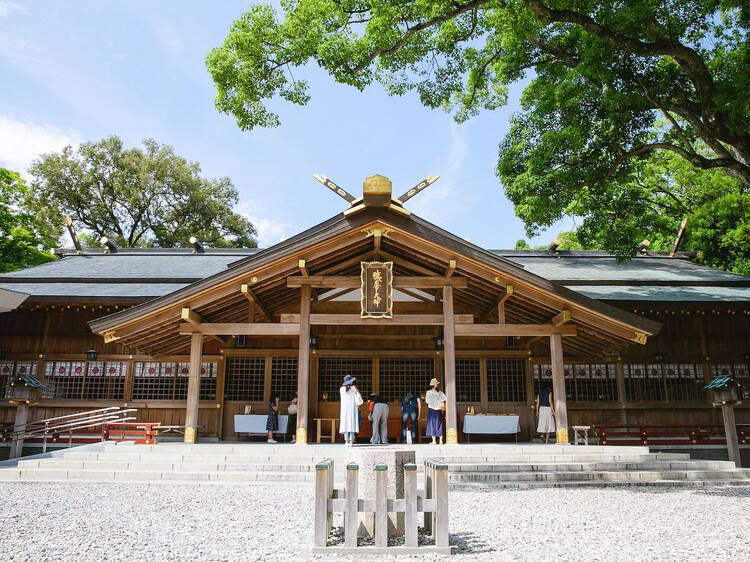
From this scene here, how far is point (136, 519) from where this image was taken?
19.7 feet

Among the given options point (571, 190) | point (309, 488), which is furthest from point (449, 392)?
point (571, 190)

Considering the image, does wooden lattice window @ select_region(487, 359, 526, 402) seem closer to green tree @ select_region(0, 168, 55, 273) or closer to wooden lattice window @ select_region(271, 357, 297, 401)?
wooden lattice window @ select_region(271, 357, 297, 401)

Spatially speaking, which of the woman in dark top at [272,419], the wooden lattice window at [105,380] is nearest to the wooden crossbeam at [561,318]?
the woman in dark top at [272,419]

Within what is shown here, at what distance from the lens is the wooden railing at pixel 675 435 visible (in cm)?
1309

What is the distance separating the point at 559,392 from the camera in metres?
11.3

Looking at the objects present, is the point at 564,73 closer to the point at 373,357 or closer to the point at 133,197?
the point at 373,357

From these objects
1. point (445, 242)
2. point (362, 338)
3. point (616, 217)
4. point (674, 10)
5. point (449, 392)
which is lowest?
point (449, 392)

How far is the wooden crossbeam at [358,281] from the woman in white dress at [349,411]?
6.81 feet

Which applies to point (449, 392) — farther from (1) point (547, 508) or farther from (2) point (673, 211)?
(2) point (673, 211)

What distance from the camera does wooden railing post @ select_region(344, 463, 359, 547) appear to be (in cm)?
479

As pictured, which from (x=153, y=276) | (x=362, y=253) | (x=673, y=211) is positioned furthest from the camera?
(x=673, y=211)

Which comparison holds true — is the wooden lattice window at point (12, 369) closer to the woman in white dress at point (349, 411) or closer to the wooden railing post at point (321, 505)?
the woman in white dress at point (349, 411)

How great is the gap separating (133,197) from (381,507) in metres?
33.4

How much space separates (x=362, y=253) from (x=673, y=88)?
7.52 meters
